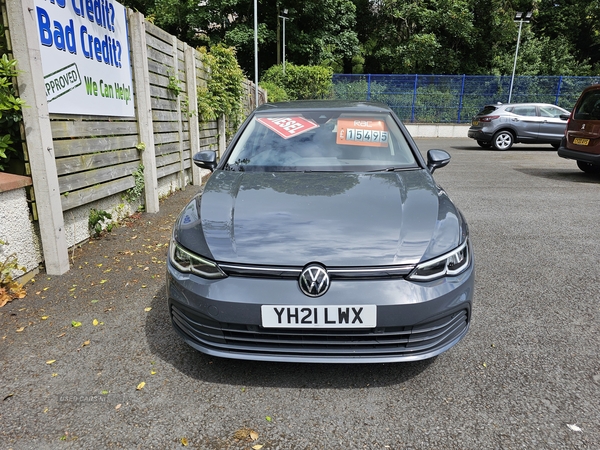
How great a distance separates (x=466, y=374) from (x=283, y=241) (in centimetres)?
128

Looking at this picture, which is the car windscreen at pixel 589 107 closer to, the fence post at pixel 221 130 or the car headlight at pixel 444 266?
the fence post at pixel 221 130

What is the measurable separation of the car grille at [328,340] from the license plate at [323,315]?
50 mm

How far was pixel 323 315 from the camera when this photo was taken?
202 cm

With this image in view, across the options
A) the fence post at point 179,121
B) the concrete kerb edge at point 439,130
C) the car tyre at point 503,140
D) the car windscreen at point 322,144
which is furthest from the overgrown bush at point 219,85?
the concrete kerb edge at point 439,130

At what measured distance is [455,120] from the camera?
23625 mm

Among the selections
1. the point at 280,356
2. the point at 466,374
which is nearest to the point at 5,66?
the point at 280,356

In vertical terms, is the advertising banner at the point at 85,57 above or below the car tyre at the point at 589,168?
above

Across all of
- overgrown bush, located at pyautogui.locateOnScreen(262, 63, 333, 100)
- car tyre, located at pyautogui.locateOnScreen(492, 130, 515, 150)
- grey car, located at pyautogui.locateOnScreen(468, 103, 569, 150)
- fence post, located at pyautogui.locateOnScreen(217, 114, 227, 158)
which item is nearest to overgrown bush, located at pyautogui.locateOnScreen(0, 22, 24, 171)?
fence post, located at pyautogui.locateOnScreen(217, 114, 227, 158)

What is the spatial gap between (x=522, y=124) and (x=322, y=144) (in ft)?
47.5

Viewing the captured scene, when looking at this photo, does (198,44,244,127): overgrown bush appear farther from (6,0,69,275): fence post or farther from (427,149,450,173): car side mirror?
(427,149,450,173): car side mirror

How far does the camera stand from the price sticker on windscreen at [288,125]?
354cm

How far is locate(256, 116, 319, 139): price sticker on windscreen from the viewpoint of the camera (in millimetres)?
3545

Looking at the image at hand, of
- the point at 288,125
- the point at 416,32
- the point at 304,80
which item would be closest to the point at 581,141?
the point at 288,125

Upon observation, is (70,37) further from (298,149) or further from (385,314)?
(385,314)
